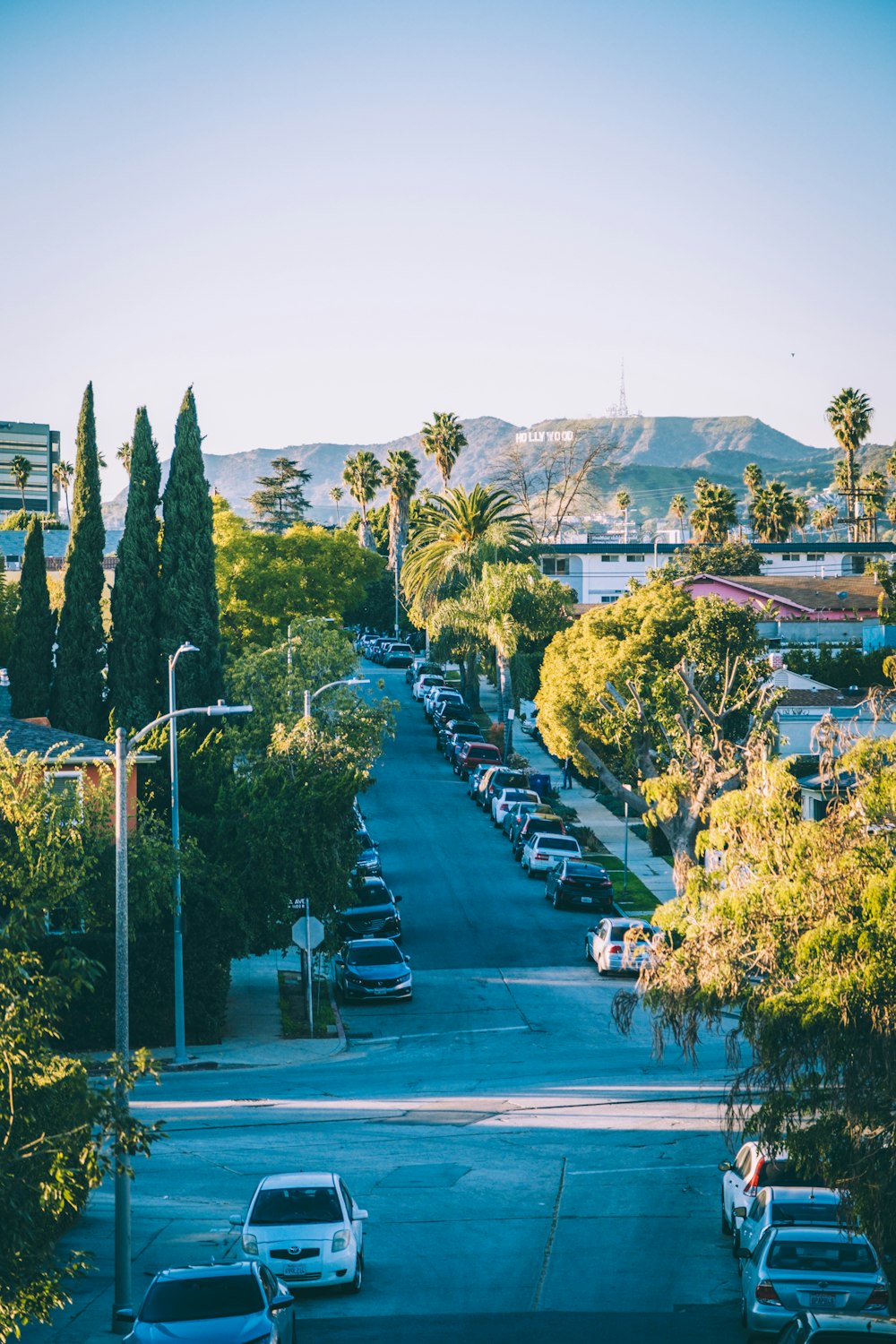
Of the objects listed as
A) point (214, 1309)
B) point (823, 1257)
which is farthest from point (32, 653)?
point (823, 1257)

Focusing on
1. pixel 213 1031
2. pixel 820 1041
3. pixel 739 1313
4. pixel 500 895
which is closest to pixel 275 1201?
pixel 739 1313

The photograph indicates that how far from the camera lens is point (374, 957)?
4047cm

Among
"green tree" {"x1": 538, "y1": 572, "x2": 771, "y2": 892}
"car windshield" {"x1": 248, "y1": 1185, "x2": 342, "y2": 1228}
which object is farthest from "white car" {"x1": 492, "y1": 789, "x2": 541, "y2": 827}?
"car windshield" {"x1": 248, "y1": 1185, "x2": 342, "y2": 1228}

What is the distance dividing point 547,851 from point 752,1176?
33.3 m

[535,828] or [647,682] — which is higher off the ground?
[647,682]

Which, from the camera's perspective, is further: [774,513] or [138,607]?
[774,513]

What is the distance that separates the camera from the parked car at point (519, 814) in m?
58.8

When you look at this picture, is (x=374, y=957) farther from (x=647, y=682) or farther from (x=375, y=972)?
(x=647, y=682)

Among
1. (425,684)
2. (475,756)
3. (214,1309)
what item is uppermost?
(425,684)

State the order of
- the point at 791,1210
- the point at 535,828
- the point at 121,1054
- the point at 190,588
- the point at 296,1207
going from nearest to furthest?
the point at 121,1054 < the point at 791,1210 < the point at 296,1207 < the point at 190,588 < the point at 535,828

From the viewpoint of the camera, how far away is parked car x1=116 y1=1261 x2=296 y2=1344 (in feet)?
49.8

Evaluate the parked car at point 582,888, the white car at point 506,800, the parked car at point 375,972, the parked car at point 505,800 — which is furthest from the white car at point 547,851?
the parked car at point 375,972

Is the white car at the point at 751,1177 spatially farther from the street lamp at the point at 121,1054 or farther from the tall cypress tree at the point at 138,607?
the tall cypress tree at the point at 138,607

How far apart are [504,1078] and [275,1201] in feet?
43.2
